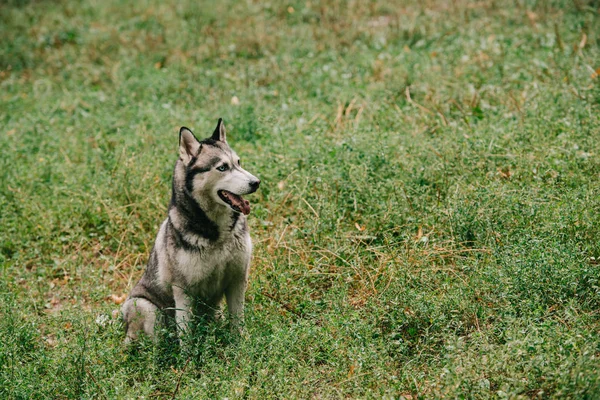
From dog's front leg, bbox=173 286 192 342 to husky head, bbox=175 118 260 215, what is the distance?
76 centimetres

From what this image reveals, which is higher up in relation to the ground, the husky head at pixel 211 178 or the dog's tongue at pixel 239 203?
the husky head at pixel 211 178

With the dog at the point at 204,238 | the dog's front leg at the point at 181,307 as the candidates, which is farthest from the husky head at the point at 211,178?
the dog's front leg at the point at 181,307

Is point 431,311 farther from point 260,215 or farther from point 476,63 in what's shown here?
point 476,63

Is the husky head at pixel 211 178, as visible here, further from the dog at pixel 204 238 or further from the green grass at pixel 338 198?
the green grass at pixel 338 198

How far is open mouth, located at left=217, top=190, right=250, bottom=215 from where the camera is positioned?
4875mm

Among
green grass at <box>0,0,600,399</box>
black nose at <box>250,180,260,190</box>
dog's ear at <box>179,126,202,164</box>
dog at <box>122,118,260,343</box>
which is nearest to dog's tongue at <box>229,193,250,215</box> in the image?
dog at <box>122,118,260,343</box>

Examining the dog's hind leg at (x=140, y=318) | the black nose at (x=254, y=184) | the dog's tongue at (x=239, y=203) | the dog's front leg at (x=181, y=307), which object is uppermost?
the black nose at (x=254, y=184)

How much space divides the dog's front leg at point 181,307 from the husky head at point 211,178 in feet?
2.49

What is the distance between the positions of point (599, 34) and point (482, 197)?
4.81m

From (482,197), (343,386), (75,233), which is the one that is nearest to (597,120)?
(482,197)

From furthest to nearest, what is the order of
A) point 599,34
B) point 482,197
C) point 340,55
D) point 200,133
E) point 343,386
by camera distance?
point 340,55
point 599,34
point 200,133
point 482,197
point 343,386

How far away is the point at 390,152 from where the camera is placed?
6828mm

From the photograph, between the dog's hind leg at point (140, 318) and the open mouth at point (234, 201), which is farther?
the dog's hind leg at point (140, 318)

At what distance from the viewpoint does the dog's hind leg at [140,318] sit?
16.9 feet
